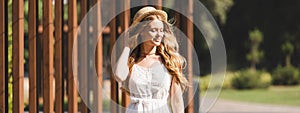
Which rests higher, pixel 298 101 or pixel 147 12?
pixel 147 12

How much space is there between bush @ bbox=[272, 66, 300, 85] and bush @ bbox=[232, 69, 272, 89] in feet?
2.75

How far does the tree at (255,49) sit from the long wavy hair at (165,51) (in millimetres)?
21478

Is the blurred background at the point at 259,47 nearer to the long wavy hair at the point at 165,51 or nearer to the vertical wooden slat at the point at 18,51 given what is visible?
the vertical wooden slat at the point at 18,51

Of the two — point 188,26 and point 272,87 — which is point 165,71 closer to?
point 188,26

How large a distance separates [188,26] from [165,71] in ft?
2.24

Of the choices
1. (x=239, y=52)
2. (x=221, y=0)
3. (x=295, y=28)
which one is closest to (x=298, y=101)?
(x=221, y=0)

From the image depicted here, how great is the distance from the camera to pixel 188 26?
13.2 feet

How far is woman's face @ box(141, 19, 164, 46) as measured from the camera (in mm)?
3332

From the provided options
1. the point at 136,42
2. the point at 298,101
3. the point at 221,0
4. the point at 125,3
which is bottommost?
the point at 298,101

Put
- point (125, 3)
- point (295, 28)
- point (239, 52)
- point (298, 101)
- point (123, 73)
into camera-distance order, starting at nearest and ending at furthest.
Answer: point (123, 73) → point (125, 3) → point (298, 101) → point (295, 28) → point (239, 52)

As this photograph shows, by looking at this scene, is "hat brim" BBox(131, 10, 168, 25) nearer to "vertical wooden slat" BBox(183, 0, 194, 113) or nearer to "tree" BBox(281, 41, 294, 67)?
"vertical wooden slat" BBox(183, 0, 194, 113)

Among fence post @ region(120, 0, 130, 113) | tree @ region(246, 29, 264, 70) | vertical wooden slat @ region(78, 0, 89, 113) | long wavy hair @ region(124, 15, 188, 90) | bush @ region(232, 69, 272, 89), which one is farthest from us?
tree @ region(246, 29, 264, 70)

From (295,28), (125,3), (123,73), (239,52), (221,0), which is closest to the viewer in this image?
(123,73)

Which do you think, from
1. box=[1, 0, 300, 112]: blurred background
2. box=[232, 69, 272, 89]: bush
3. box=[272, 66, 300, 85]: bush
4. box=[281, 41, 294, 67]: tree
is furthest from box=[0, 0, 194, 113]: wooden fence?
box=[281, 41, 294, 67]: tree
